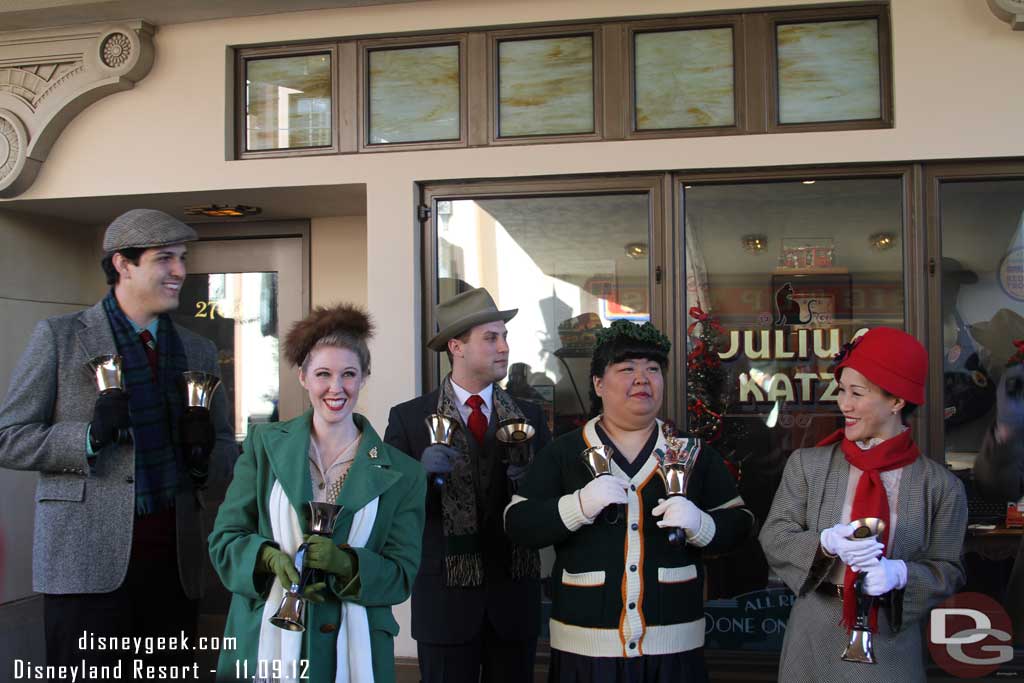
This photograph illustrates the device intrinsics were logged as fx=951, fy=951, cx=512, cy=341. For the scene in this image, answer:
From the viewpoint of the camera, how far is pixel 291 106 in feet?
16.2

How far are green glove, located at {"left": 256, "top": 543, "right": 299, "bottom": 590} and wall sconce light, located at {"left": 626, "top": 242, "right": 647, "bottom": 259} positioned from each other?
2578mm

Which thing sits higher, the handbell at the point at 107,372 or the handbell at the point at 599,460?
the handbell at the point at 107,372

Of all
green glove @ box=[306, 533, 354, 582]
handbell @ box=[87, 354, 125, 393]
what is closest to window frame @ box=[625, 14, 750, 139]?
handbell @ box=[87, 354, 125, 393]

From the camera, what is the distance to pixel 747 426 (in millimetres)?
4672

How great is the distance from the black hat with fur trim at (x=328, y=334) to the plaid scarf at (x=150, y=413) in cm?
65

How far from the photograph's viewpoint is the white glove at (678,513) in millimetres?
2795

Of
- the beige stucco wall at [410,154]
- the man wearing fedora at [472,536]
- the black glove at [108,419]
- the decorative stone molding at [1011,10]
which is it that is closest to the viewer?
the black glove at [108,419]

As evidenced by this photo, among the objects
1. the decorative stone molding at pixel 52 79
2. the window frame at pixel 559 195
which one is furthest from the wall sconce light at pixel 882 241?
the decorative stone molding at pixel 52 79

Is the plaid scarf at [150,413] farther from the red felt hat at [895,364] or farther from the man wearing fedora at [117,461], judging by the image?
Answer: the red felt hat at [895,364]

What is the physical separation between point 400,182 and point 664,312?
1453mm

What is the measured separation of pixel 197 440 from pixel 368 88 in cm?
231

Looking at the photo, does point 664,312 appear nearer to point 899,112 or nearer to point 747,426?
point 747,426

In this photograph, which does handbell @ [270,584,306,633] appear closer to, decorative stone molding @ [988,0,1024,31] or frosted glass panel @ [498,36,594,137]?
frosted glass panel @ [498,36,594,137]
